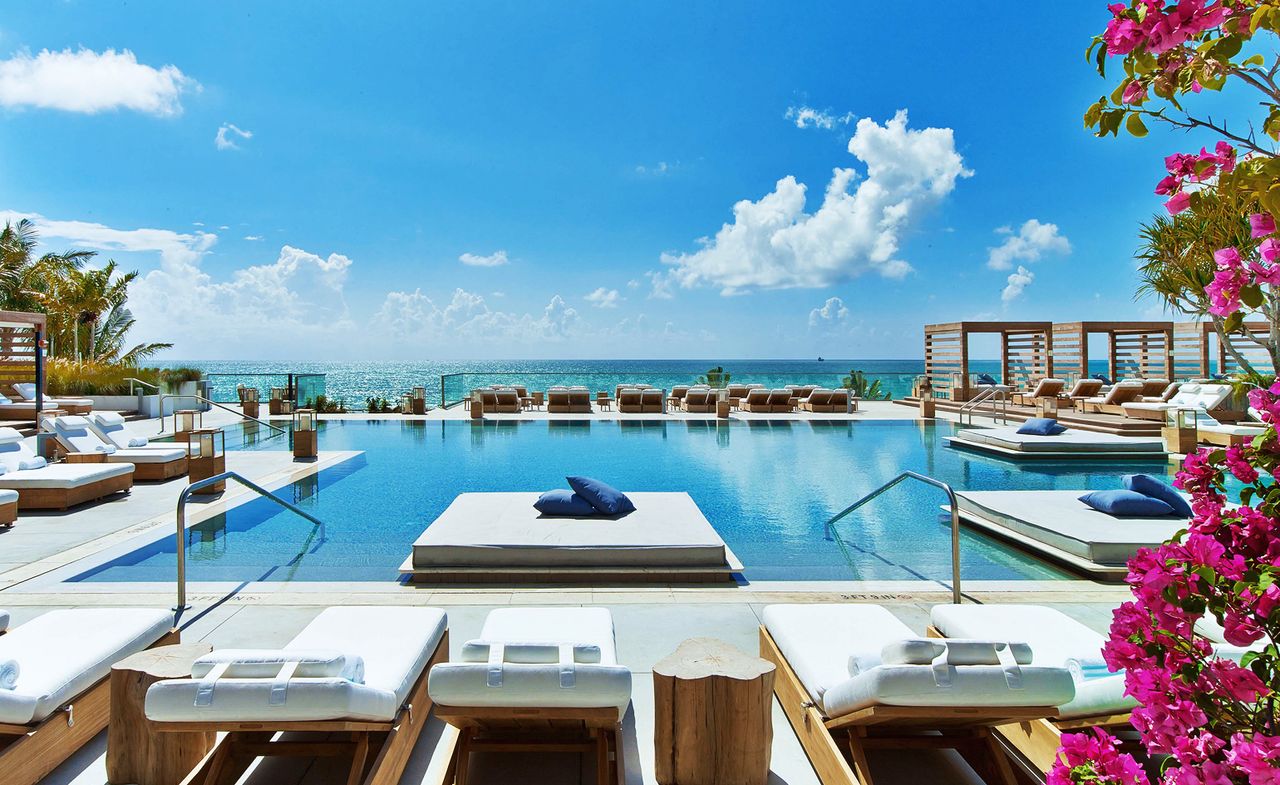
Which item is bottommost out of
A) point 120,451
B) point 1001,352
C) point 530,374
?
point 120,451

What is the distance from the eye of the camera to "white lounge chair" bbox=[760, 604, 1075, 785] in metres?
2.19

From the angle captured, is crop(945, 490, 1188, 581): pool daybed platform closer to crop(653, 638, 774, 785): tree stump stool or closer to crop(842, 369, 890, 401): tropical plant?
crop(653, 638, 774, 785): tree stump stool

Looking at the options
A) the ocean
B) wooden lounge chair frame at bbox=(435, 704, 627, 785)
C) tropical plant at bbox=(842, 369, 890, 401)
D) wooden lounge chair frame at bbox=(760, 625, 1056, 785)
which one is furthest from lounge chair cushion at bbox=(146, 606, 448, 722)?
tropical plant at bbox=(842, 369, 890, 401)

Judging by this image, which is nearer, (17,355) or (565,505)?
(565,505)

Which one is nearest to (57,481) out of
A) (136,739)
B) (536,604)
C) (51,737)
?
(536,604)

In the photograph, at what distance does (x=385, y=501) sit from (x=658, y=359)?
330ft

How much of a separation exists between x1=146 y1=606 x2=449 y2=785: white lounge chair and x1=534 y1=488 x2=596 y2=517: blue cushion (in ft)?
9.91

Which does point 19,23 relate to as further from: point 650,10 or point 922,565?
point 922,565

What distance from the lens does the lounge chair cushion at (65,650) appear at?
236cm

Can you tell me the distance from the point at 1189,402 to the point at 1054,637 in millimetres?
14242

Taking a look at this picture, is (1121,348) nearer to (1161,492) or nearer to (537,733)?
(1161,492)

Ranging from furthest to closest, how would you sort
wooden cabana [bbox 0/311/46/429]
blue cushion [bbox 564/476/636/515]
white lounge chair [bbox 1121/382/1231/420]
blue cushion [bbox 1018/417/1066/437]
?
wooden cabana [bbox 0/311/46/429], white lounge chair [bbox 1121/382/1231/420], blue cushion [bbox 1018/417/1066/437], blue cushion [bbox 564/476/636/515]

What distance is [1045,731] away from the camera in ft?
7.51

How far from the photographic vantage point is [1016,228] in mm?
48844
